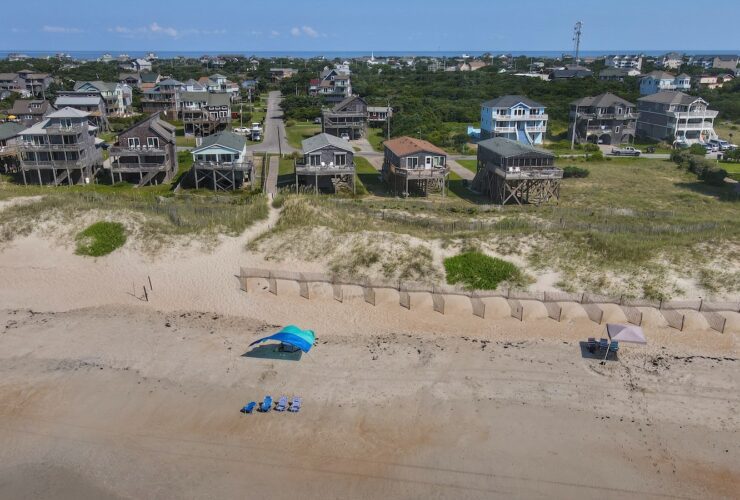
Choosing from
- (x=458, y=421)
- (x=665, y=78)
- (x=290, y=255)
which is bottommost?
(x=458, y=421)

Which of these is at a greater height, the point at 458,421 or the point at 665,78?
the point at 665,78

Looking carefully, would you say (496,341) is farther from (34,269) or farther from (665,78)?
(665,78)

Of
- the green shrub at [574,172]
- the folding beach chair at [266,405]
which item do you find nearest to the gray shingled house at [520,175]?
the green shrub at [574,172]

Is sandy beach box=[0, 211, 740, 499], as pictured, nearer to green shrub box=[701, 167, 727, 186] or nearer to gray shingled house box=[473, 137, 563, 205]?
gray shingled house box=[473, 137, 563, 205]

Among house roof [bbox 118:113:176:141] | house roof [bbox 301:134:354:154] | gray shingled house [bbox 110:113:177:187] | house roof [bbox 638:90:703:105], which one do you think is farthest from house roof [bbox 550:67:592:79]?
gray shingled house [bbox 110:113:177:187]

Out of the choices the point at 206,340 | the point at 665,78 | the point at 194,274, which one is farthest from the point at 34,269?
the point at 665,78

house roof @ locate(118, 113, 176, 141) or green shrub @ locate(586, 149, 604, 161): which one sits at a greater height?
house roof @ locate(118, 113, 176, 141)
